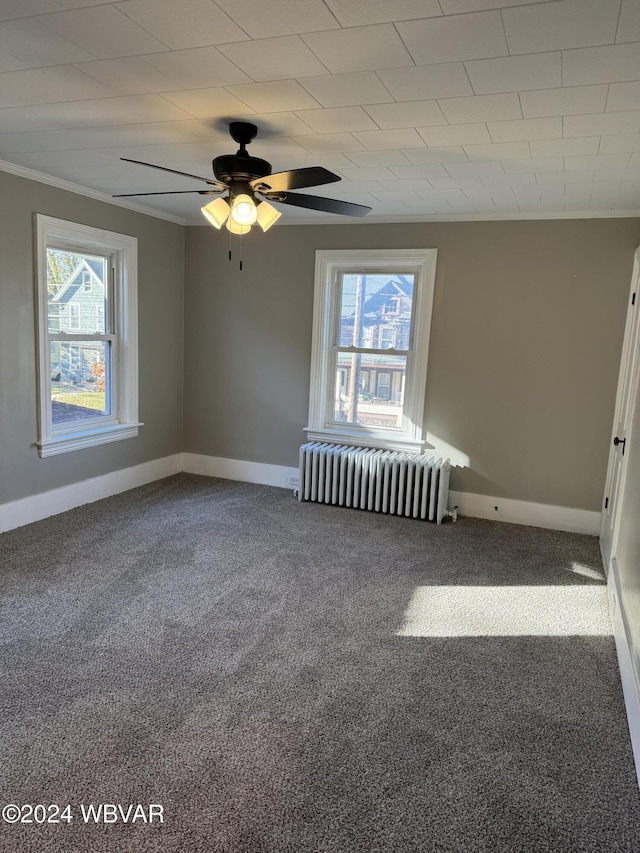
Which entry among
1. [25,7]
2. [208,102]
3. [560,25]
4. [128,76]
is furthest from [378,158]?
[25,7]

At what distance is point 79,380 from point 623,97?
412 cm

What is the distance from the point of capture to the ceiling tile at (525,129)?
2.47 m

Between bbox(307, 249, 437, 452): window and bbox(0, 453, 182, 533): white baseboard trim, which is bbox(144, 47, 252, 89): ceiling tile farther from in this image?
bbox(0, 453, 182, 533): white baseboard trim

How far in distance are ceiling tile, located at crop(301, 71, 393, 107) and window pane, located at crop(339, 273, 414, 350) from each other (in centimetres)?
259

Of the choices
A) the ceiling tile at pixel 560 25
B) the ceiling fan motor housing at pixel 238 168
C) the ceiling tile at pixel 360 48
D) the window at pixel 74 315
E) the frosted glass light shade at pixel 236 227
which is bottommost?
the window at pixel 74 315

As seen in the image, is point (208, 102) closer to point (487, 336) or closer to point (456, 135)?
point (456, 135)

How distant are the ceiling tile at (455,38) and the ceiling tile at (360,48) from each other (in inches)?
1.7

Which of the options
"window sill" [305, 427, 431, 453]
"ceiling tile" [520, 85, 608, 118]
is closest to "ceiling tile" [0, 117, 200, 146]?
"ceiling tile" [520, 85, 608, 118]

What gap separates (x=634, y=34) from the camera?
5.66 ft

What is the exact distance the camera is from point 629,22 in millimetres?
1661

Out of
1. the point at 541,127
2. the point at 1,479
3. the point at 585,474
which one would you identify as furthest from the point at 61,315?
the point at 585,474

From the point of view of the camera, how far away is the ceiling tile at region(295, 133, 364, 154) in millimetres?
2795

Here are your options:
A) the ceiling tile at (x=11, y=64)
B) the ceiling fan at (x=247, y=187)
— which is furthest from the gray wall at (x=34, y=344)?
the ceiling tile at (x=11, y=64)

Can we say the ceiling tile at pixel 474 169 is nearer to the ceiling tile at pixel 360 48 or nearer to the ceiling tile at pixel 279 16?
the ceiling tile at pixel 360 48
